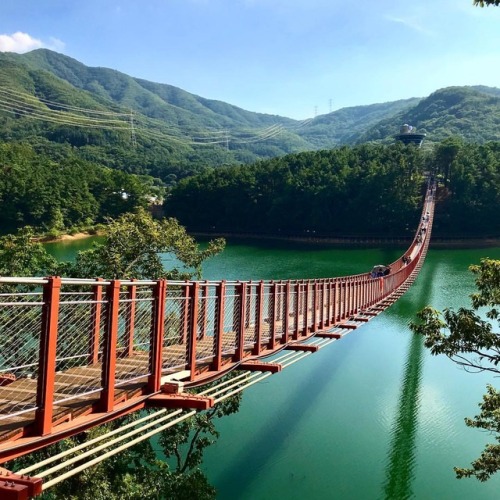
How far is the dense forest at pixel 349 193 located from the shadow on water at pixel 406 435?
31.1 metres

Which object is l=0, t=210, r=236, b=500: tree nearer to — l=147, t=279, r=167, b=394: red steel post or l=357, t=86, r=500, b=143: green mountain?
l=147, t=279, r=167, b=394: red steel post

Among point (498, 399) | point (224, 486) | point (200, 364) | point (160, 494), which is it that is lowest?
point (224, 486)

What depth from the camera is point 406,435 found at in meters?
11.0

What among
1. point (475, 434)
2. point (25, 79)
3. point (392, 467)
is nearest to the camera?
point (392, 467)

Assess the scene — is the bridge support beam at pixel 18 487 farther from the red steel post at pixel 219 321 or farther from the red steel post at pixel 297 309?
the red steel post at pixel 297 309

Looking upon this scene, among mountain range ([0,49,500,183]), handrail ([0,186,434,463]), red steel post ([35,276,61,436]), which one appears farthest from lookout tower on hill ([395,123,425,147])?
red steel post ([35,276,61,436])

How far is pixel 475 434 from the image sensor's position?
1104 cm

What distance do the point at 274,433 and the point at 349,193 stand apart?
139 feet

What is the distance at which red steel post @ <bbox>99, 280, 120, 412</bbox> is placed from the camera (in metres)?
2.78

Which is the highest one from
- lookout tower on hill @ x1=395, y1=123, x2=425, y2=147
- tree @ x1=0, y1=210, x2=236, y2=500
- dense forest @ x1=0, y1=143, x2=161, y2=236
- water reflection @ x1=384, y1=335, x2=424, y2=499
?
lookout tower on hill @ x1=395, y1=123, x2=425, y2=147

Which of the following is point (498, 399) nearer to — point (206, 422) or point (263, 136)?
point (206, 422)

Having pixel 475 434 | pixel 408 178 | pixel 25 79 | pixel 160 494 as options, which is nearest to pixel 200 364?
pixel 160 494

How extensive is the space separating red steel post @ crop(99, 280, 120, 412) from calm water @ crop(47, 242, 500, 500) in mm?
6587

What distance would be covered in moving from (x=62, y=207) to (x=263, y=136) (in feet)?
439
